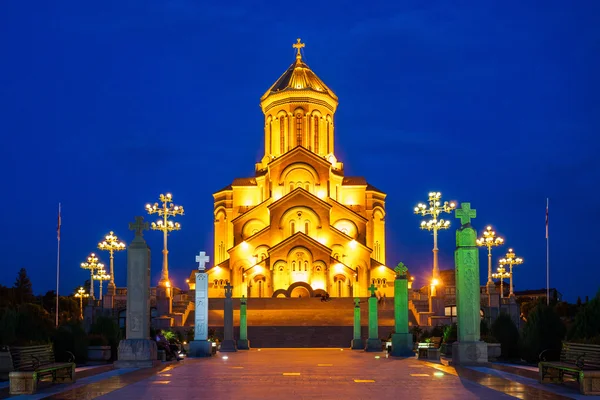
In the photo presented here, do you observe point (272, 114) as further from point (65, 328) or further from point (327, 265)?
point (65, 328)

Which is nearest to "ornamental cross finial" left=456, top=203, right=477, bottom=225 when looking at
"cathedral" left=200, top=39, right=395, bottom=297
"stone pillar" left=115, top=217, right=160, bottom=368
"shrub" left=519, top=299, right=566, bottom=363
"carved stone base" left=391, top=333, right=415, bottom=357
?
"shrub" left=519, top=299, right=566, bottom=363

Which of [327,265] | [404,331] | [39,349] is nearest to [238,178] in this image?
[327,265]

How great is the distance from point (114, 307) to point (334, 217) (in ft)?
78.5

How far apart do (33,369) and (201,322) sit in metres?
13.3

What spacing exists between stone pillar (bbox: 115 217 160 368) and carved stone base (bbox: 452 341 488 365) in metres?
7.50

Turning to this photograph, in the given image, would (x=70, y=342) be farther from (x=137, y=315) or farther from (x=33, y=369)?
(x=33, y=369)

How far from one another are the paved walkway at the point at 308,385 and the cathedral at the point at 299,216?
40.3 metres

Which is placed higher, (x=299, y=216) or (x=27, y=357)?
(x=299, y=216)

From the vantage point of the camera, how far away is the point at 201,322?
85.8ft

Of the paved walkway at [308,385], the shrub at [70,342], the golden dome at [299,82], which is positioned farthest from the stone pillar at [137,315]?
the golden dome at [299,82]

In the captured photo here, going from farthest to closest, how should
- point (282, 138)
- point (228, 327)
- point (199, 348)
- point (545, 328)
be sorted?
point (282, 138)
point (228, 327)
point (199, 348)
point (545, 328)

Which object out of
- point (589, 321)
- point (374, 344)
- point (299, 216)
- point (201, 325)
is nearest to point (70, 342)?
point (201, 325)

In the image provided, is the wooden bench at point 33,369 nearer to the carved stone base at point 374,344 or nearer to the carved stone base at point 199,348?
the carved stone base at point 199,348

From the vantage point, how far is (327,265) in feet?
194
